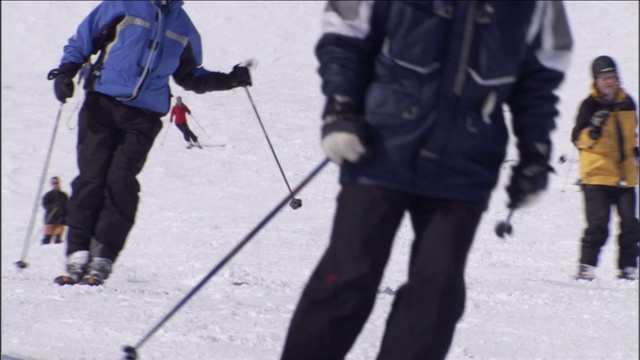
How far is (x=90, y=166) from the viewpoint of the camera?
217 inches

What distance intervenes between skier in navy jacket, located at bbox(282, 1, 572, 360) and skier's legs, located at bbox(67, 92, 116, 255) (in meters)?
3.12

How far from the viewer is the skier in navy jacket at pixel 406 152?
8.15ft

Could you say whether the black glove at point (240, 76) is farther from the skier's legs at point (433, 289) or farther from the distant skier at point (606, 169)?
the skier's legs at point (433, 289)

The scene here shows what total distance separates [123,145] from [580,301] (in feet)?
8.85

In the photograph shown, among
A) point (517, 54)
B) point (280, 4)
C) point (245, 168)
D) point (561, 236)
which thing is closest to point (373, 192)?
point (517, 54)

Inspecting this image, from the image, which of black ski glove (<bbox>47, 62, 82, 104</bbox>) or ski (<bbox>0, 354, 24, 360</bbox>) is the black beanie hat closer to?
black ski glove (<bbox>47, 62, 82, 104</bbox>)

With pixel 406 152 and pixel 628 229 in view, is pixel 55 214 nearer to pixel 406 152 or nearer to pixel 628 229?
pixel 628 229

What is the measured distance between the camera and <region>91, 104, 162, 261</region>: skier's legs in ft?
18.1

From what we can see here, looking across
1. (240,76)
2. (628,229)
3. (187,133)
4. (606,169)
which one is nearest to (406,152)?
(240,76)

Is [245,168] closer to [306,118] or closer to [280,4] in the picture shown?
[306,118]

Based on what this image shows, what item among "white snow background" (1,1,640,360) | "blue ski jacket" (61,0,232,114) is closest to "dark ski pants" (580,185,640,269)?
"white snow background" (1,1,640,360)

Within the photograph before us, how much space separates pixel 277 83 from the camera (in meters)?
29.8

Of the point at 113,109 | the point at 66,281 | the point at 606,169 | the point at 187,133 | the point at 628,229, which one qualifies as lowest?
the point at 66,281

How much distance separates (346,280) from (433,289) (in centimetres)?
21
